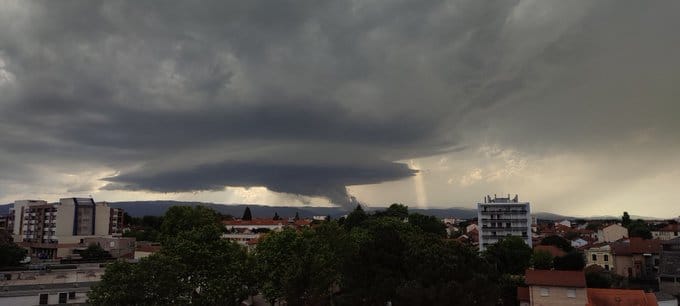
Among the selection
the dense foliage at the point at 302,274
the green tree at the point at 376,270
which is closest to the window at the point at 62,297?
the dense foliage at the point at 302,274

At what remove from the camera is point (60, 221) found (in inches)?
5285

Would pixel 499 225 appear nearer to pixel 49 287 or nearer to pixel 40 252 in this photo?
pixel 49 287

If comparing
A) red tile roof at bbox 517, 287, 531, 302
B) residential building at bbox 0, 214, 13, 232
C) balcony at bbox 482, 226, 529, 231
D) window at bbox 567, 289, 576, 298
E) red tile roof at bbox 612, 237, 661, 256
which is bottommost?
red tile roof at bbox 517, 287, 531, 302

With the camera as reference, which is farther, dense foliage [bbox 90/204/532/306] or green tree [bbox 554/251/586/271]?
green tree [bbox 554/251/586/271]

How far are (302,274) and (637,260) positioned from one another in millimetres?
73291

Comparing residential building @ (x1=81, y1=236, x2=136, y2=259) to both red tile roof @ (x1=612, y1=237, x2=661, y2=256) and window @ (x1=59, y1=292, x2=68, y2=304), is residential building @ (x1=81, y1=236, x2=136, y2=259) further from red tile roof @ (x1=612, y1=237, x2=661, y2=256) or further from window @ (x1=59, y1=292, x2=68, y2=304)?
red tile roof @ (x1=612, y1=237, x2=661, y2=256)

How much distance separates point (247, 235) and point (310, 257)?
297ft

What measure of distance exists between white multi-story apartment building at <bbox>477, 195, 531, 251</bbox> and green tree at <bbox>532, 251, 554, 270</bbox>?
3024cm

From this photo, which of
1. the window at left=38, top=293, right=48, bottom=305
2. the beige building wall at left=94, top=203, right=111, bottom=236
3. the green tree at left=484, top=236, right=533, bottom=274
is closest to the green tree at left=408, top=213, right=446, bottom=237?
the green tree at left=484, top=236, right=533, bottom=274

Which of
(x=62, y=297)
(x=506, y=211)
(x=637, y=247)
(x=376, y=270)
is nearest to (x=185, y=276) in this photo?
(x=62, y=297)

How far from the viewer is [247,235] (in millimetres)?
137000

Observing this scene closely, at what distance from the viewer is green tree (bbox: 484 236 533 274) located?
245 ft

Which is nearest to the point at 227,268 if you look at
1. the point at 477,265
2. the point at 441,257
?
the point at 441,257

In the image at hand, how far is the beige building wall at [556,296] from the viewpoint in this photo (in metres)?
46.6
